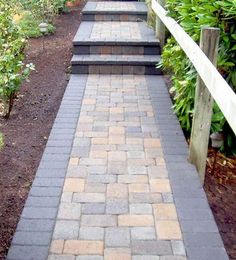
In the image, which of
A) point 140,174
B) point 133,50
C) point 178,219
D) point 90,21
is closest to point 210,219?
point 178,219

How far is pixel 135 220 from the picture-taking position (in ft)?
8.47

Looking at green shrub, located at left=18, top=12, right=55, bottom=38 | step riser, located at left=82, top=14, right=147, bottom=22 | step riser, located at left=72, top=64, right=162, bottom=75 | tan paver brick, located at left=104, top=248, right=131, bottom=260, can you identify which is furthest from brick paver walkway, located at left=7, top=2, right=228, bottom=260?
step riser, located at left=82, top=14, right=147, bottom=22

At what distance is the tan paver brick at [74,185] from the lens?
2922mm

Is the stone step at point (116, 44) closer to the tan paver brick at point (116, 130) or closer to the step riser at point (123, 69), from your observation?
the step riser at point (123, 69)

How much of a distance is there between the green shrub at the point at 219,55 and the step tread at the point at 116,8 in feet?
11.8

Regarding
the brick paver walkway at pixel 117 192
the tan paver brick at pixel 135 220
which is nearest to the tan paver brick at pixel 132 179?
the brick paver walkway at pixel 117 192

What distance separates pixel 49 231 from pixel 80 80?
317 centimetres

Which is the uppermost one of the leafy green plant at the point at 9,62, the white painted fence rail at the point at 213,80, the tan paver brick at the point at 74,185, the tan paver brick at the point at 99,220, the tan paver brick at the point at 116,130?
the white painted fence rail at the point at 213,80

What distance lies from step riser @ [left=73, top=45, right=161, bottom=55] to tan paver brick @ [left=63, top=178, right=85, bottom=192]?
3.31 metres

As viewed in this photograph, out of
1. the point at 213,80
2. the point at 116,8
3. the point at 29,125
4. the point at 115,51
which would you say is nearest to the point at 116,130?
the point at 29,125

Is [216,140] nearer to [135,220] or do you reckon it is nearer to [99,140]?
[99,140]

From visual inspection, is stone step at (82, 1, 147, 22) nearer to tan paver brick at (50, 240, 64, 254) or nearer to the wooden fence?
the wooden fence

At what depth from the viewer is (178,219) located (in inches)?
101

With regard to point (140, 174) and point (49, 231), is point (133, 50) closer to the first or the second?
point (140, 174)
